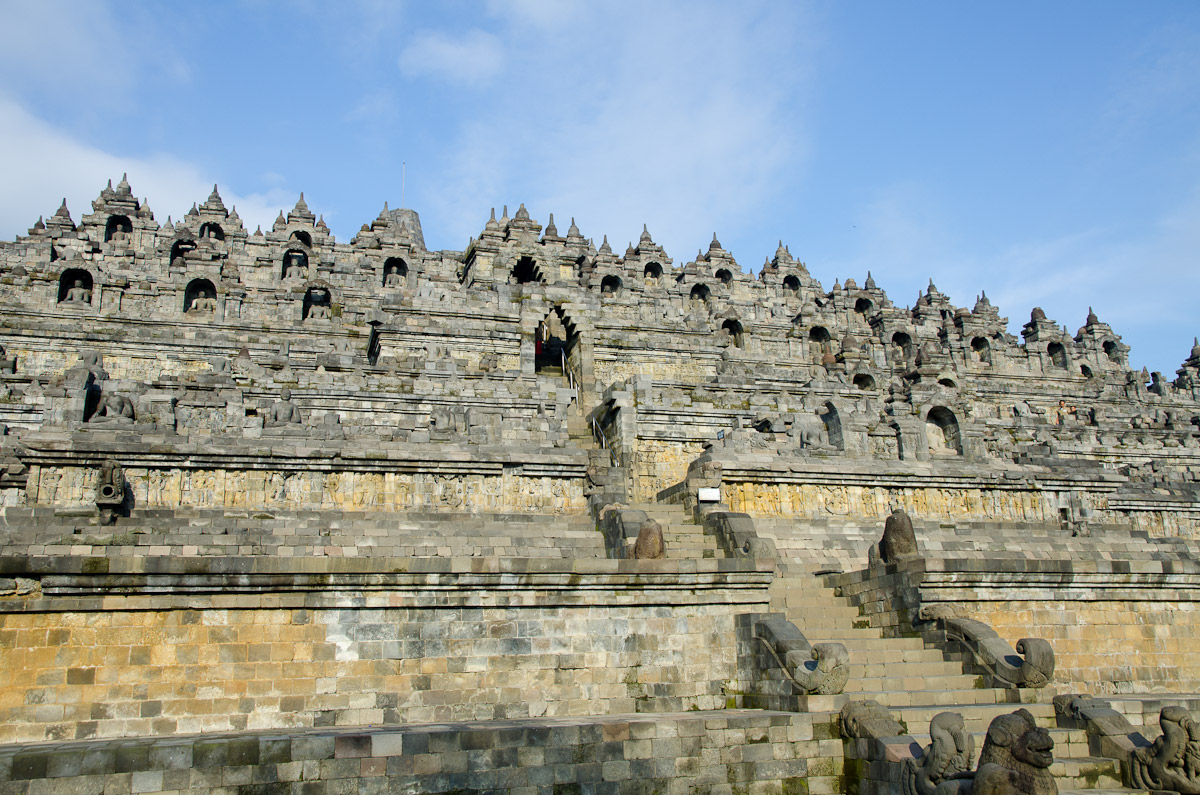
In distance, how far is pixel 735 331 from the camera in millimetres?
41219

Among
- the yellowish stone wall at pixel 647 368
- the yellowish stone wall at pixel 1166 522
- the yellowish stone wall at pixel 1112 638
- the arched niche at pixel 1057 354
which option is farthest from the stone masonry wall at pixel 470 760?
the arched niche at pixel 1057 354

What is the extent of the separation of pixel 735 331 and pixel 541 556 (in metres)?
25.3

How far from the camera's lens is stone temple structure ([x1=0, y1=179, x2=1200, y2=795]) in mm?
11539

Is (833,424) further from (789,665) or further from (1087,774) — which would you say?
(1087,774)

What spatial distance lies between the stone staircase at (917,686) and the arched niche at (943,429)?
593 inches

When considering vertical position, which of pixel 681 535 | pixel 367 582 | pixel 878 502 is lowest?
pixel 367 582

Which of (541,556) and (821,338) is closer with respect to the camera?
(541,556)

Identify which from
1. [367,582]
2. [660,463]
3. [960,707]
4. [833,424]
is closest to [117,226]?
[660,463]

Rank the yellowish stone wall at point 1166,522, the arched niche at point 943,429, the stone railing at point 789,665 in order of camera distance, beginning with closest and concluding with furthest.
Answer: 1. the stone railing at point 789,665
2. the yellowish stone wall at point 1166,522
3. the arched niche at point 943,429

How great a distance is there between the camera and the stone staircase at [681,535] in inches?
745

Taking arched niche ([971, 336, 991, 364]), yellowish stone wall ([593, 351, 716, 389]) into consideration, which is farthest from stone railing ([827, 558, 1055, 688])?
arched niche ([971, 336, 991, 364])

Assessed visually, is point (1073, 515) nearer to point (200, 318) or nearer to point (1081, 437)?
point (1081, 437)

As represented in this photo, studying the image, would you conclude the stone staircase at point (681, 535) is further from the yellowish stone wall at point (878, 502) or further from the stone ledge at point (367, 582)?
the stone ledge at point (367, 582)

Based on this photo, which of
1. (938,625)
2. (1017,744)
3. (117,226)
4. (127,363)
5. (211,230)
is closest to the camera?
(1017,744)
